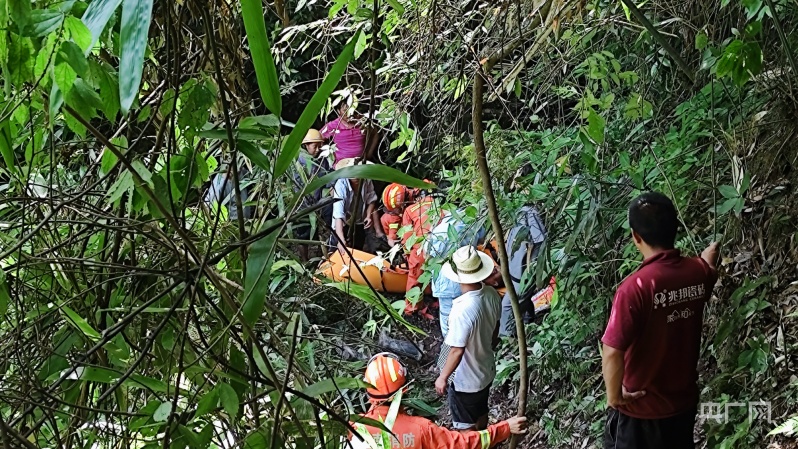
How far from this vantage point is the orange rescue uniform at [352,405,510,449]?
3.02 m

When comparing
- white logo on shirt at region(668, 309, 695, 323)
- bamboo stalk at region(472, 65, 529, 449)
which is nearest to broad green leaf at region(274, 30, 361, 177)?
bamboo stalk at region(472, 65, 529, 449)

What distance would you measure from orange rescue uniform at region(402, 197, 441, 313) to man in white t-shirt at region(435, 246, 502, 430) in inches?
10.3

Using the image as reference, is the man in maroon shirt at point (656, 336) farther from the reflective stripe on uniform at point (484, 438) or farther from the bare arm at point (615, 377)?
the reflective stripe on uniform at point (484, 438)

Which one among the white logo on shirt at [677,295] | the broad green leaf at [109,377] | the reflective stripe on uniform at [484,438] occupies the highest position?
the broad green leaf at [109,377]

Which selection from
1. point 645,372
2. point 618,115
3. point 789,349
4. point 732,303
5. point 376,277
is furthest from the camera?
point 376,277

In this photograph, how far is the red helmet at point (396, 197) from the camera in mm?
4383

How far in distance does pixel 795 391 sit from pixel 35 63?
9.40ft

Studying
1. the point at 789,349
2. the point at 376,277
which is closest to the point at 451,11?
the point at 789,349

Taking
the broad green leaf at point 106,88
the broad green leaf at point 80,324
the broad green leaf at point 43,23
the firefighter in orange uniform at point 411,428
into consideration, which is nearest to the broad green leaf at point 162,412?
the broad green leaf at point 80,324

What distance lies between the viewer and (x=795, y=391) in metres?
2.83

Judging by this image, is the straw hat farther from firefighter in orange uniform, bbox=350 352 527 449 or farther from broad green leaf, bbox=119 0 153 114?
broad green leaf, bbox=119 0 153 114

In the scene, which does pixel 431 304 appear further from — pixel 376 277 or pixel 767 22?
pixel 767 22

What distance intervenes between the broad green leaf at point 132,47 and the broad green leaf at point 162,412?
1.58 ft

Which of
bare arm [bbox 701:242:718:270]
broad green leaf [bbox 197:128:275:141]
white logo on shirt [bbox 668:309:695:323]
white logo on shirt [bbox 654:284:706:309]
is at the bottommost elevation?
white logo on shirt [bbox 668:309:695:323]
